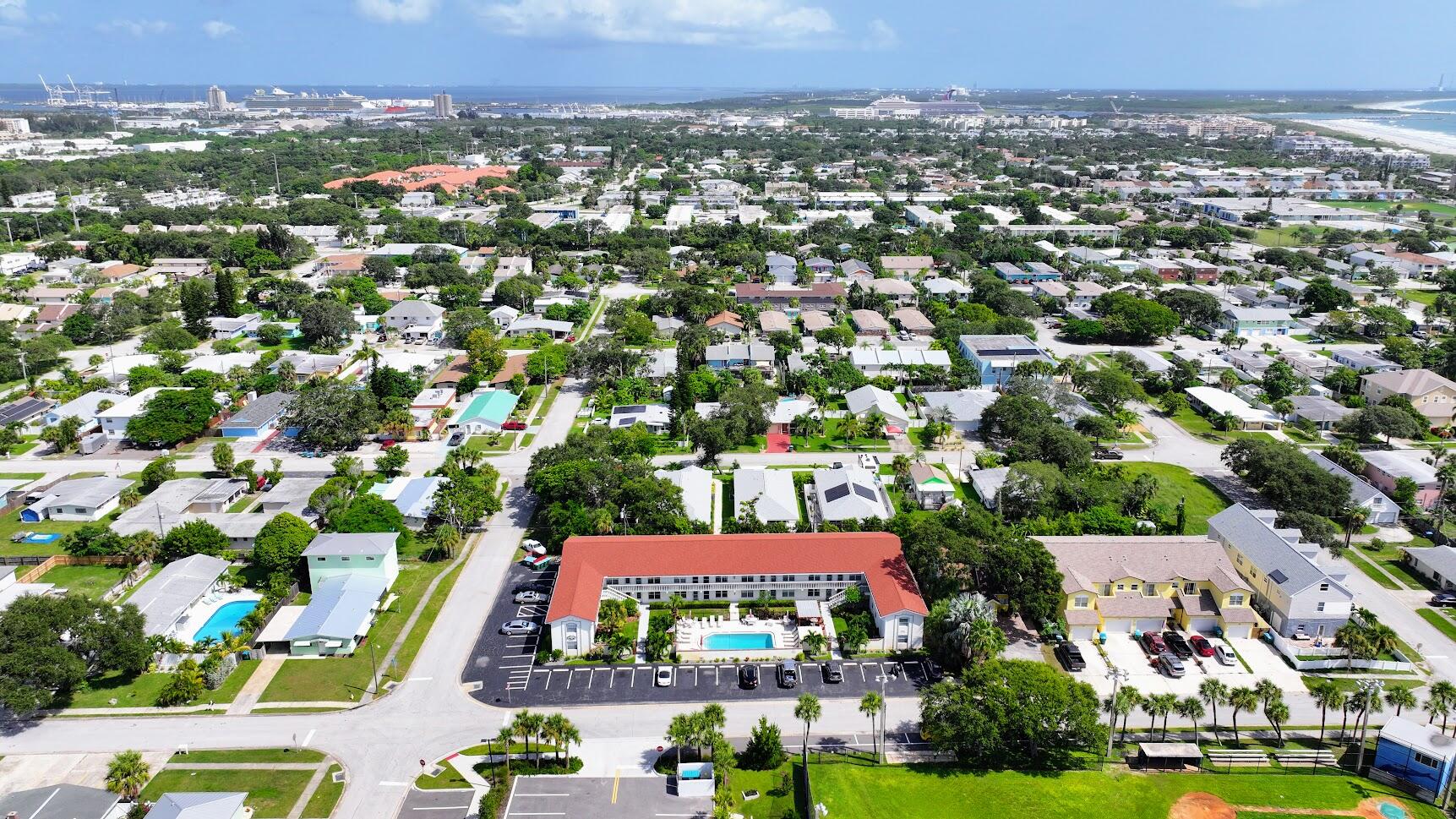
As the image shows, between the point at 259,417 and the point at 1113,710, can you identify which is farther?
the point at 259,417

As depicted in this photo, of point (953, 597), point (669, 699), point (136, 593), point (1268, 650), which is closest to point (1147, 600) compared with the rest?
point (1268, 650)

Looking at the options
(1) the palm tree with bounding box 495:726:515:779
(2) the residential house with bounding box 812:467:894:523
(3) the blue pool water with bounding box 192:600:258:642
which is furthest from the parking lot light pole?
(3) the blue pool water with bounding box 192:600:258:642

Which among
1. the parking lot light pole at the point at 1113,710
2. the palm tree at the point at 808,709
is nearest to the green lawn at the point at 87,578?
the palm tree at the point at 808,709

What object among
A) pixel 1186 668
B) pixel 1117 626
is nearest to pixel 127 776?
pixel 1117 626

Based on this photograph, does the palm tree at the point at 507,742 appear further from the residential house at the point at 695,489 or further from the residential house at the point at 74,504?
the residential house at the point at 74,504

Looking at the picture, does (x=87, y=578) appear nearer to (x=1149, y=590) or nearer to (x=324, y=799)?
(x=324, y=799)

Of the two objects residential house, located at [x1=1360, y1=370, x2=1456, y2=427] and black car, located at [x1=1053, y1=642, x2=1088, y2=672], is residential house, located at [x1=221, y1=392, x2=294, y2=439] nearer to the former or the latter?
black car, located at [x1=1053, y1=642, x2=1088, y2=672]

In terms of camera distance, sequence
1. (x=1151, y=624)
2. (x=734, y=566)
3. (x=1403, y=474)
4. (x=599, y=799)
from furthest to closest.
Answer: (x=1403, y=474) → (x=734, y=566) → (x=1151, y=624) → (x=599, y=799)
